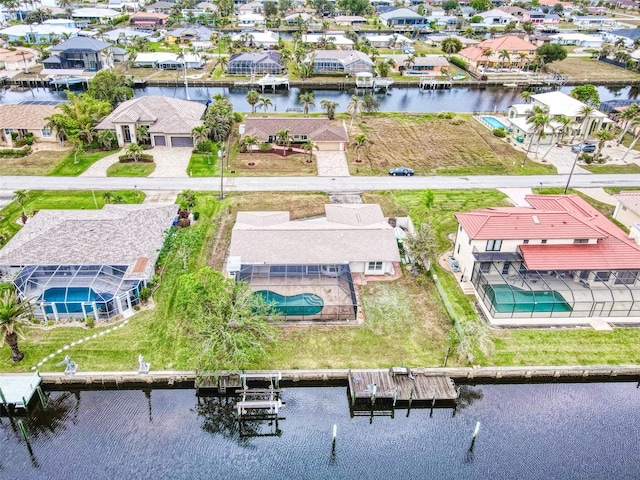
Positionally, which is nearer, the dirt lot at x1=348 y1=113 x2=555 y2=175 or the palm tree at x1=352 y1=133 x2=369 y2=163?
the palm tree at x1=352 y1=133 x2=369 y2=163

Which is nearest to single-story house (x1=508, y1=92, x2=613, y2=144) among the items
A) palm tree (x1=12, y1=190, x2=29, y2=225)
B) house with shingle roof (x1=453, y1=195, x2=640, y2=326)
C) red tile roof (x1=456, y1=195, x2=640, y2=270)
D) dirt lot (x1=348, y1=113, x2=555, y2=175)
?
dirt lot (x1=348, y1=113, x2=555, y2=175)

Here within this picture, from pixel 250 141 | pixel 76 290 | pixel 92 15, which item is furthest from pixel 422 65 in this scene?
pixel 92 15

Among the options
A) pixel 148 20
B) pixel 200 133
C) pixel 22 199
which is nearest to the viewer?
pixel 22 199

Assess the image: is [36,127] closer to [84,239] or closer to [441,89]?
[84,239]

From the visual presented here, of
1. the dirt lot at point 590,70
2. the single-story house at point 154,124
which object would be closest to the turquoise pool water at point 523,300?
the single-story house at point 154,124

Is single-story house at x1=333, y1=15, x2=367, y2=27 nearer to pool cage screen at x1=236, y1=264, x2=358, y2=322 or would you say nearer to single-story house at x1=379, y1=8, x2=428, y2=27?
single-story house at x1=379, y1=8, x2=428, y2=27

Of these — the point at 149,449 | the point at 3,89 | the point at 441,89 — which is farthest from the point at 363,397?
the point at 3,89

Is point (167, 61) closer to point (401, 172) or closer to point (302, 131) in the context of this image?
point (302, 131)
